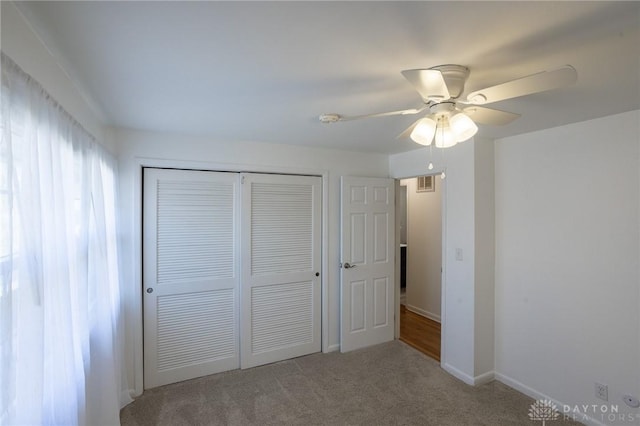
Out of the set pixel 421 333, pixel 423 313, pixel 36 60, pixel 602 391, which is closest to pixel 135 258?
pixel 36 60

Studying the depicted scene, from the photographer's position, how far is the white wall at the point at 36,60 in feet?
3.24

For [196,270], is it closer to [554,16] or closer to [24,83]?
[24,83]

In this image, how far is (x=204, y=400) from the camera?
2.54 meters

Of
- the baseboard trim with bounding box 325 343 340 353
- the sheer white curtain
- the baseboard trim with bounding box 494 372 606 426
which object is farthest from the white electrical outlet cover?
the sheer white curtain

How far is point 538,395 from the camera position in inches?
101

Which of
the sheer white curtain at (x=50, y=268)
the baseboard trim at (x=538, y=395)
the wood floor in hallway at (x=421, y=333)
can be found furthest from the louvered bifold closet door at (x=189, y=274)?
the baseboard trim at (x=538, y=395)

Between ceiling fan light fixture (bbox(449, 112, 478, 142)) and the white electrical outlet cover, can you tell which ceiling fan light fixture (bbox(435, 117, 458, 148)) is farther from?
the white electrical outlet cover

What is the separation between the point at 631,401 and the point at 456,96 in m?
2.41

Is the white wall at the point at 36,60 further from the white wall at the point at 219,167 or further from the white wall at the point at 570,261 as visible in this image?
the white wall at the point at 570,261

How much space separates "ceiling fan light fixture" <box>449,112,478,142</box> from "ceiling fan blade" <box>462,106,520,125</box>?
5.3 inches

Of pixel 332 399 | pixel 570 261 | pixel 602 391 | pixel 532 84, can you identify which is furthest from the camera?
pixel 332 399

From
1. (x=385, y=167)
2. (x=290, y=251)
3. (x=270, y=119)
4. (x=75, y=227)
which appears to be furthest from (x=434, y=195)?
(x=75, y=227)

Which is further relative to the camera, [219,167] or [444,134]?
[219,167]

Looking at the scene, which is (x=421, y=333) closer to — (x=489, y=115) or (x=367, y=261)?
(x=367, y=261)
